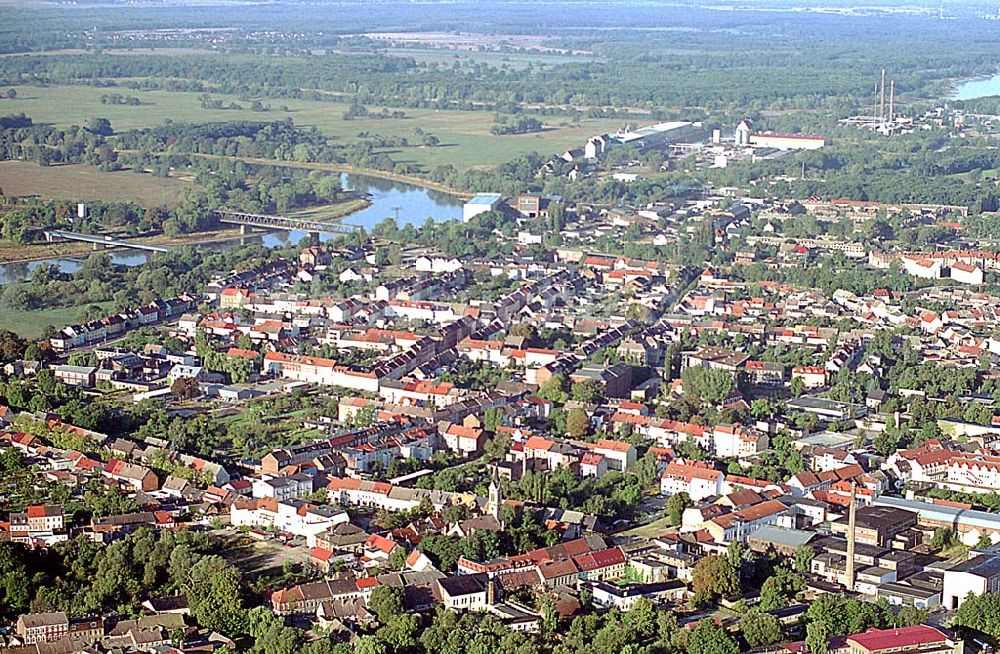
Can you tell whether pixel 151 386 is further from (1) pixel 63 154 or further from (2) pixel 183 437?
(1) pixel 63 154

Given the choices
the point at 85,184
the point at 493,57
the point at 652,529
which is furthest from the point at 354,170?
the point at 493,57

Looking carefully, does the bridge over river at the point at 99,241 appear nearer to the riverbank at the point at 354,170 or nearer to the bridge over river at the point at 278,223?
the bridge over river at the point at 278,223

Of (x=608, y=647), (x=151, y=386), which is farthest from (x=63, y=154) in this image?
(x=608, y=647)

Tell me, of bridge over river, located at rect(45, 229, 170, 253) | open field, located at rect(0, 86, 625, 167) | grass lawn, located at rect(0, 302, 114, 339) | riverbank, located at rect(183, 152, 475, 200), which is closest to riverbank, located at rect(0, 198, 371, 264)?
bridge over river, located at rect(45, 229, 170, 253)

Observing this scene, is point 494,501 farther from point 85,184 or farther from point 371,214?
point 85,184

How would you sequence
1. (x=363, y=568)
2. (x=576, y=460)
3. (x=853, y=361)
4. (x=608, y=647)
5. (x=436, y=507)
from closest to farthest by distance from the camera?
(x=608, y=647), (x=363, y=568), (x=436, y=507), (x=576, y=460), (x=853, y=361)

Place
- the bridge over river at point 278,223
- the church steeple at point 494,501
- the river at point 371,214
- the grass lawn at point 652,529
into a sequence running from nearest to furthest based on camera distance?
1. the church steeple at point 494,501
2. the grass lawn at point 652,529
3. the river at point 371,214
4. the bridge over river at point 278,223

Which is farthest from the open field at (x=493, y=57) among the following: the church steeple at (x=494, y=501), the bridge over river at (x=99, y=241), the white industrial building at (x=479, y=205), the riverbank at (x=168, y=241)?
the church steeple at (x=494, y=501)
